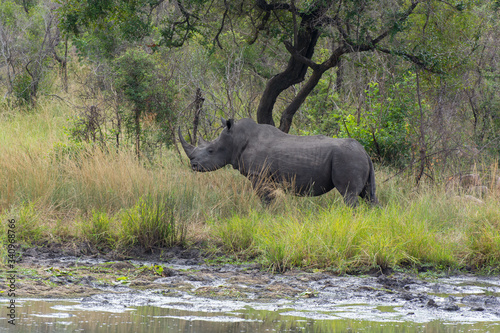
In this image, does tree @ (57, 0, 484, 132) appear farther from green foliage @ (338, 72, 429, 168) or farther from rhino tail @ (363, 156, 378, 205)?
rhino tail @ (363, 156, 378, 205)

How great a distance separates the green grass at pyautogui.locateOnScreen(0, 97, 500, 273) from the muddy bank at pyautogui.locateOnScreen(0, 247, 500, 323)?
330 mm

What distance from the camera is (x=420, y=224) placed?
21.8ft

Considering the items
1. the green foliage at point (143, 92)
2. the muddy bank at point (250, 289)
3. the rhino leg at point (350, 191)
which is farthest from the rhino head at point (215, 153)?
the muddy bank at point (250, 289)

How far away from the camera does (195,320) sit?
4152 mm

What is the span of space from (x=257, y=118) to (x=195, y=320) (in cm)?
668

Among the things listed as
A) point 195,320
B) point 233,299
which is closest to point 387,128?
point 233,299

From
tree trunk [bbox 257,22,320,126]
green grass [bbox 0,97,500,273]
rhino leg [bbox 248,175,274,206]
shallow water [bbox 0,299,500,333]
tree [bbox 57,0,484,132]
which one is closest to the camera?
shallow water [bbox 0,299,500,333]

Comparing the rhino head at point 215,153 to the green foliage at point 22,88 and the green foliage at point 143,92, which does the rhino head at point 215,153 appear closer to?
the green foliage at point 143,92

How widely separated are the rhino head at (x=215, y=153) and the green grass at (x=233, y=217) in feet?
0.77

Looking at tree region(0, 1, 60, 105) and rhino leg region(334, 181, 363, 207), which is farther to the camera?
tree region(0, 1, 60, 105)

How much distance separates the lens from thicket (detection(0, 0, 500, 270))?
6.80m

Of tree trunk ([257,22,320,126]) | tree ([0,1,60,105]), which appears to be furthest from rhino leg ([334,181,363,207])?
tree ([0,1,60,105])

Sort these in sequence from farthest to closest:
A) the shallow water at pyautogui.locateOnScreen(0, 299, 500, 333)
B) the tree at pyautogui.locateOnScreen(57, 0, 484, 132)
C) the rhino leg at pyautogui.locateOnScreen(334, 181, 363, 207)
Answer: the tree at pyautogui.locateOnScreen(57, 0, 484, 132) < the rhino leg at pyautogui.locateOnScreen(334, 181, 363, 207) < the shallow water at pyautogui.locateOnScreen(0, 299, 500, 333)

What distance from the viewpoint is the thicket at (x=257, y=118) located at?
22.3 feet
